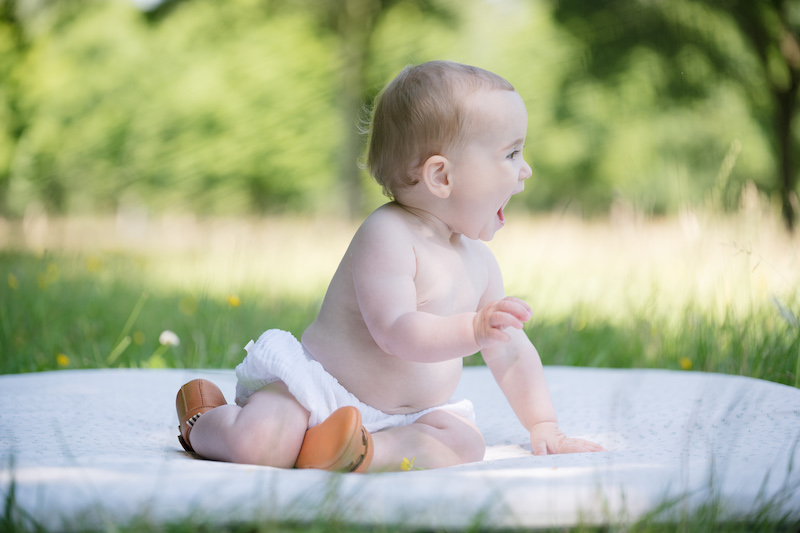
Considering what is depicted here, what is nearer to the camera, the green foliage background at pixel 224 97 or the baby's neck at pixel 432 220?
the baby's neck at pixel 432 220

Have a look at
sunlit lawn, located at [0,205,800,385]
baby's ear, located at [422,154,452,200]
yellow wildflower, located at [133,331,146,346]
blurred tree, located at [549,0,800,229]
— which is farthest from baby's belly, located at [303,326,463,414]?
blurred tree, located at [549,0,800,229]

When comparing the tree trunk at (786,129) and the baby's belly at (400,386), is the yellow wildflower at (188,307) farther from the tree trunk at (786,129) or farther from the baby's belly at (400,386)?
the tree trunk at (786,129)

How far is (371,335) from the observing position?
1.34 metres

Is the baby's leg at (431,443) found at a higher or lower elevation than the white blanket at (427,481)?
lower

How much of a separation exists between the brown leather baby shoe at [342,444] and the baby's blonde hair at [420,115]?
1.57 feet

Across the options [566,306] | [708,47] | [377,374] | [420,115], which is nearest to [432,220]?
[420,115]

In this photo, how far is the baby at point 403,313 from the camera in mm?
1248

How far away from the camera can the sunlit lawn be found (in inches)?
85.0

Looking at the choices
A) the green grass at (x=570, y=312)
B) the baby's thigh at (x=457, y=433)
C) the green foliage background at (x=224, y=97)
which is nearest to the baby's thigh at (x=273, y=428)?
the baby's thigh at (x=457, y=433)

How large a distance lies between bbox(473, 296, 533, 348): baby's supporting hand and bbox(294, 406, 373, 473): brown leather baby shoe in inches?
9.3

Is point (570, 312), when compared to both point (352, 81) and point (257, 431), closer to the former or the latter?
point (257, 431)

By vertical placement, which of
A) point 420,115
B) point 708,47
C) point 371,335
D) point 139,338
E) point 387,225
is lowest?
point 139,338

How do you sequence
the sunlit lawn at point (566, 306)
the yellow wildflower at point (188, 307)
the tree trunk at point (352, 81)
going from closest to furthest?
the sunlit lawn at point (566, 306)
the yellow wildflower at point (188, 307)
the tree trunk at point (352, 81)

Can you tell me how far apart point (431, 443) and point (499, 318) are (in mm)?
321
